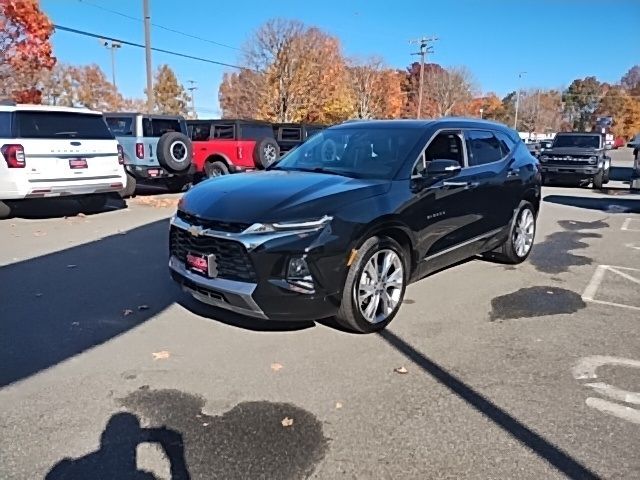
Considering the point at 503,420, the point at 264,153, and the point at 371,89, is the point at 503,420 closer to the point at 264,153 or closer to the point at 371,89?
the point at 264,153

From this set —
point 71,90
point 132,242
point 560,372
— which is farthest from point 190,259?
point 71,90

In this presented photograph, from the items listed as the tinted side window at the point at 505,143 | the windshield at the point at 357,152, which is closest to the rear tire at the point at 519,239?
the tinted side window at the point at 505,143

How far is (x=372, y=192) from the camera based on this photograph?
13.9ft

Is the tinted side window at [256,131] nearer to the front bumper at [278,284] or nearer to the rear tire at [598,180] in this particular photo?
the rear tire at [598,180]

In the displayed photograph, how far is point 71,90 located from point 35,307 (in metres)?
67.2

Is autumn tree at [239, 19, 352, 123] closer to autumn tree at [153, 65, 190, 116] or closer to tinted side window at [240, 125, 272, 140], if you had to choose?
tinted side window at [240, 125, 272, 140]

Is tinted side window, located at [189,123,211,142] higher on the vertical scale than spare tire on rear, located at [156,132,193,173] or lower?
higher

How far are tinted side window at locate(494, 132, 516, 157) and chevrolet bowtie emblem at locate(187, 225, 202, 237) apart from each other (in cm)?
398

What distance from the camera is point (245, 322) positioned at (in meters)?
4.52

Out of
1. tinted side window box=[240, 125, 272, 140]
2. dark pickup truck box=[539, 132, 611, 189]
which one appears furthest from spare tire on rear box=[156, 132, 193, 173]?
dark pickup truck box=[539, 132, 611, 189]

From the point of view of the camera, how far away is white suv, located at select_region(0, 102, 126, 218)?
8297 mm

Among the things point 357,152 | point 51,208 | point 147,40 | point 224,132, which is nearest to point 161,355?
point 357,152

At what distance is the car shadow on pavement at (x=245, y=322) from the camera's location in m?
4.41

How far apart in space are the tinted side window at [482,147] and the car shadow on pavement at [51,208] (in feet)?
25.6
